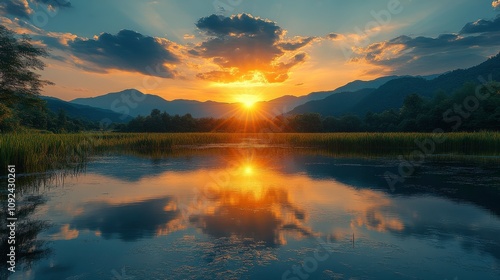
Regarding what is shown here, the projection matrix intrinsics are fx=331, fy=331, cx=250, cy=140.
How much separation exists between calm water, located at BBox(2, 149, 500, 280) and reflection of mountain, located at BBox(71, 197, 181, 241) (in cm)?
3

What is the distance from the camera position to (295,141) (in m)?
43.3

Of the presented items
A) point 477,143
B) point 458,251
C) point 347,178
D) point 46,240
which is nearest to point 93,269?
point 46,240

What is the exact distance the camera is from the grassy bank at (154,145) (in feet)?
48.5

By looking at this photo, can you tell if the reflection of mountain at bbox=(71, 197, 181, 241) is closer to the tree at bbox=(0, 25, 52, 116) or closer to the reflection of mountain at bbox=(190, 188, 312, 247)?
the reflection of mountain at bbox=(190, 188, 312, 247)

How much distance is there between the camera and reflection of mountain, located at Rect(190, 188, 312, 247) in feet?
22.0

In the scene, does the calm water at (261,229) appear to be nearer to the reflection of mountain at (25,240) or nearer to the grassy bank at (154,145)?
the reflection of mountain at (25,240)

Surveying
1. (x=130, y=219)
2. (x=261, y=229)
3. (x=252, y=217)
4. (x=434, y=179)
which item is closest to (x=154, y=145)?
(x=434, y=179)

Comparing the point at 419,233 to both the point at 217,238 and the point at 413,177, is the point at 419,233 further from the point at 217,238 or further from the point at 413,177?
the point at 413,177

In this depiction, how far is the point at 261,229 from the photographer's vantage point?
22.9 ft

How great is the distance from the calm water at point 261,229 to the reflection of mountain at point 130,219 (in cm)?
3

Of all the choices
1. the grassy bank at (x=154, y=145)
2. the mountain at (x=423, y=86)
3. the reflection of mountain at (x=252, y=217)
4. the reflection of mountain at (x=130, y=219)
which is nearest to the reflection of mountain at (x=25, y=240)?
the reflection of mountain at (x=130, y=219)

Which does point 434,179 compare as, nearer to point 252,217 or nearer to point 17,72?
point 252,217

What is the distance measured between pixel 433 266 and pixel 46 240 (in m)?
6.87

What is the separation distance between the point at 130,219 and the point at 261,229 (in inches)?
127
